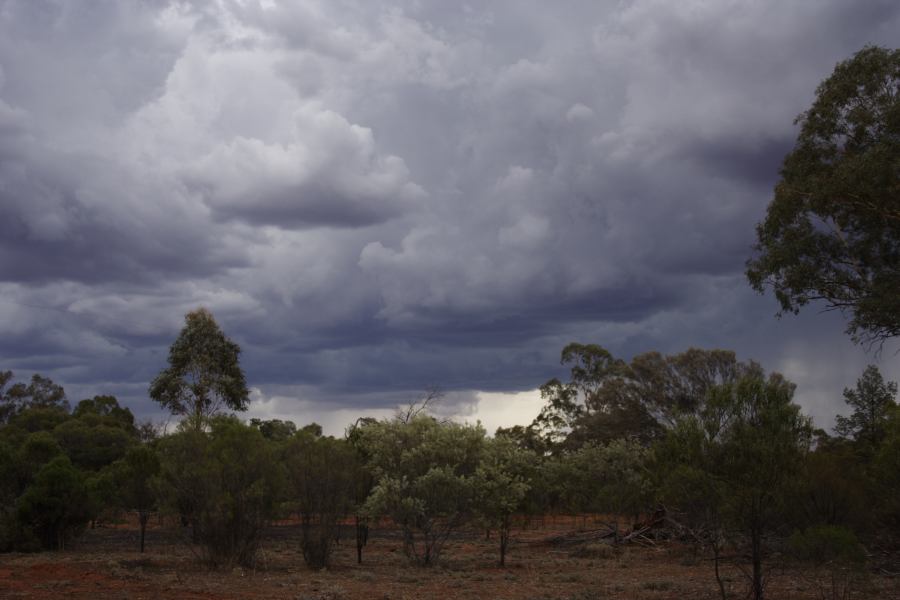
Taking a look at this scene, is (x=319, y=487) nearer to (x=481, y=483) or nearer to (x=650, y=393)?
(x=481, y=483)

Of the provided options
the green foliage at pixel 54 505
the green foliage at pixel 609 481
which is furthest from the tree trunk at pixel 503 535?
the green foliage at pixel 54 505

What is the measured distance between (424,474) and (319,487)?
132 inches

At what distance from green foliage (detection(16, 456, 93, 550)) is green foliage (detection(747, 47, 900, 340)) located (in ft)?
86.7

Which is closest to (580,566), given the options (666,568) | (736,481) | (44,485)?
(666,568)

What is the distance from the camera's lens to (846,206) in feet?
82.1

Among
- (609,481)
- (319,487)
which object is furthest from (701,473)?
(609,481)

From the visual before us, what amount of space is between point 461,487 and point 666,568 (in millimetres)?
7781

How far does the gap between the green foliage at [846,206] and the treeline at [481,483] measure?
13.7ft

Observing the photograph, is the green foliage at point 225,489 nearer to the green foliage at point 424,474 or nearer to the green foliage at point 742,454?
the green foliage at point 424,474

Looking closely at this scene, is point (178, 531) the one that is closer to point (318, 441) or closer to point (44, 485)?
point (318, 441)

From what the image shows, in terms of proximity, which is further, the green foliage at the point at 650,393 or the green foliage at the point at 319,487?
the green foliage at the point at 650,393

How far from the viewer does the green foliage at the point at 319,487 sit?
24.8 metres

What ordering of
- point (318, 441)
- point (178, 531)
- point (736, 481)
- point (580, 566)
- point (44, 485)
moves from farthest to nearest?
point (44, 485) < point (580, 566) < point (318, 441) < point (178, 531) < point (736, 481)

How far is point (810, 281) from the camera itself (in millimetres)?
26438
